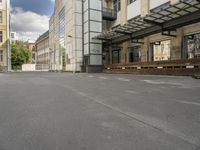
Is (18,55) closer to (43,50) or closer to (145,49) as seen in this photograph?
(43,50)

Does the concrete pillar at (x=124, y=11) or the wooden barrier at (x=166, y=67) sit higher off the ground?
the concrete pillar at (x=124, y=11)

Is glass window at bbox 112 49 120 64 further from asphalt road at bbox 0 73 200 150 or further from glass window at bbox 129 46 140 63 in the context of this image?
asphalt road at bbox 0 73 200 150

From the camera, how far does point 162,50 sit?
2542 centimetres

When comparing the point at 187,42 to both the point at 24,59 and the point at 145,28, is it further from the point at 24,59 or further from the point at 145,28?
the point at 24,59

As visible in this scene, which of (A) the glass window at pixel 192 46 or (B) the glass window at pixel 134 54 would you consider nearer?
(A) the glass window at pixel 192 46

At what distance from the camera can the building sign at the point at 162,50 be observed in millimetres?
24406

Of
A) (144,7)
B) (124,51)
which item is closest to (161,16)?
(144,7)

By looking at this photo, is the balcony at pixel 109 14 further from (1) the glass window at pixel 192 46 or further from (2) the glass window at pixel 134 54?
(1) the glass window at pixel 192 46

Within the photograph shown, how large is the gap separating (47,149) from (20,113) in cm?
247

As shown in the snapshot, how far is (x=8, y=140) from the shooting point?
3.35 m

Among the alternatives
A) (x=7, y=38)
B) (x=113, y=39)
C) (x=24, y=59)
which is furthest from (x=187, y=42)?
(x=24, y=59)

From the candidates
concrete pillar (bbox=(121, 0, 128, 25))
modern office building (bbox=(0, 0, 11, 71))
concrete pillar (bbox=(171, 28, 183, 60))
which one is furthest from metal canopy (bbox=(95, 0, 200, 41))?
modern office building (bbox=(0, 0, 11, 71))

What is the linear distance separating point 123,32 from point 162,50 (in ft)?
18.2

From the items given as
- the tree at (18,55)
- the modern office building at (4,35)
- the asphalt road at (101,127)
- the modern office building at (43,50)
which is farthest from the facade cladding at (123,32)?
the modern office building at (43,50)
